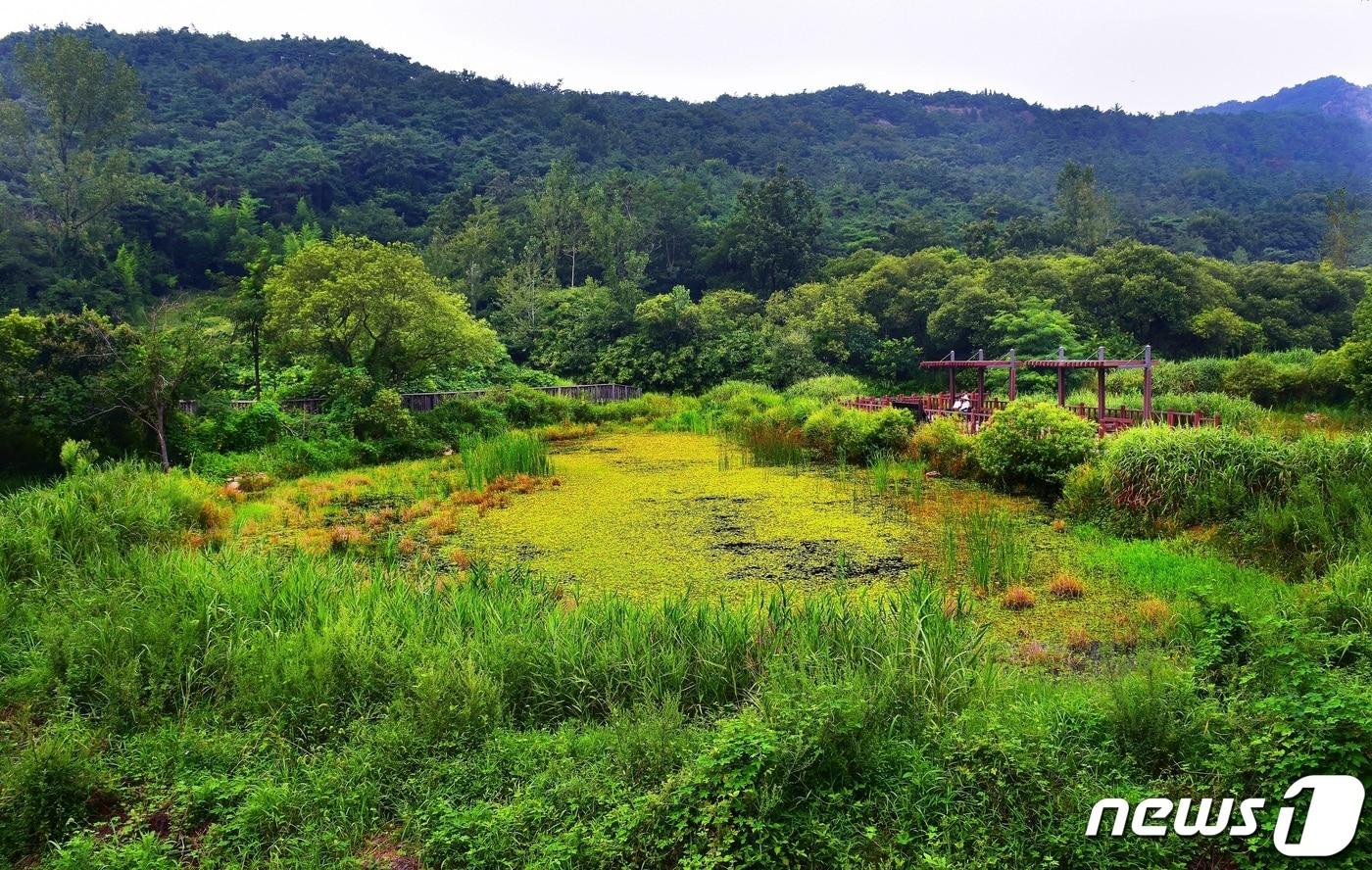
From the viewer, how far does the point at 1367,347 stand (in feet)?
46.7

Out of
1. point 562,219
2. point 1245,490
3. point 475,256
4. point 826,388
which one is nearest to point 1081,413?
point 1245,490

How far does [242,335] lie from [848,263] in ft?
83.9

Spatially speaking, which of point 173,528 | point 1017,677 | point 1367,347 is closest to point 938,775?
point 1017,677

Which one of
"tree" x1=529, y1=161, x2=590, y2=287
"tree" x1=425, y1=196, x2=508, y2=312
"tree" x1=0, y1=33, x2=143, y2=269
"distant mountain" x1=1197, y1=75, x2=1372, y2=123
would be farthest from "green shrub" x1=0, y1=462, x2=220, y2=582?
"distant mountain" x1=1197, y1=75, x2=1372, y2=123

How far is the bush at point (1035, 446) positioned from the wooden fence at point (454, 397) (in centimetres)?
A: 1257

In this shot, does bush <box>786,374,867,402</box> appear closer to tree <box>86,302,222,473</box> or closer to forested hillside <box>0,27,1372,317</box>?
forested hillside <box>0,27,1372,317</box>

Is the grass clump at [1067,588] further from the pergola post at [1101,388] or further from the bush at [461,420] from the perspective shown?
the bush at [461,420]

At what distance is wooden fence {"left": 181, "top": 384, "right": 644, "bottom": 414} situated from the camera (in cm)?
1565

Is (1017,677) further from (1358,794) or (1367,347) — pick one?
(1367,347)

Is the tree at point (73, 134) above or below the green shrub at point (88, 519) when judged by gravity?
above
